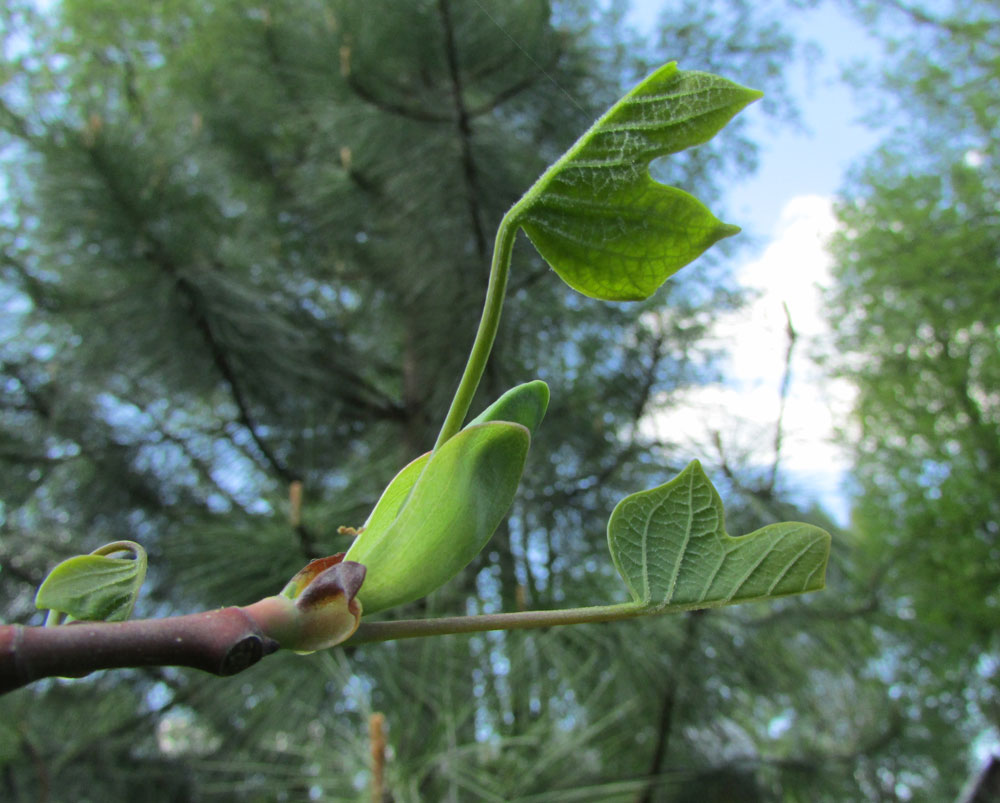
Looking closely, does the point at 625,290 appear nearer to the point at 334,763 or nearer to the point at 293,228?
the point at 334,763

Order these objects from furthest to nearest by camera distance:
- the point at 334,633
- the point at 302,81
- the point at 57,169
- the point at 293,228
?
the point at 293,228 < the point at 302,81 < the point at 57,169 < the point at 334,633

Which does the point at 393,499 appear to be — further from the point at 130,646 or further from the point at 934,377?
the point at 934,377

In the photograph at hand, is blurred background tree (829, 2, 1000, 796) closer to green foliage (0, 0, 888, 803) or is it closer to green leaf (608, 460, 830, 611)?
green foliage (0, 0, 888, 803)

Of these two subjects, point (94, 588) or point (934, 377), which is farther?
point (934, 377)

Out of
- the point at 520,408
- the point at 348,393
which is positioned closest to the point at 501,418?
the point at 520,408

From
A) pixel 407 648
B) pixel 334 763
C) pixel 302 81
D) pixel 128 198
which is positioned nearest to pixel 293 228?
pixel 302 81
